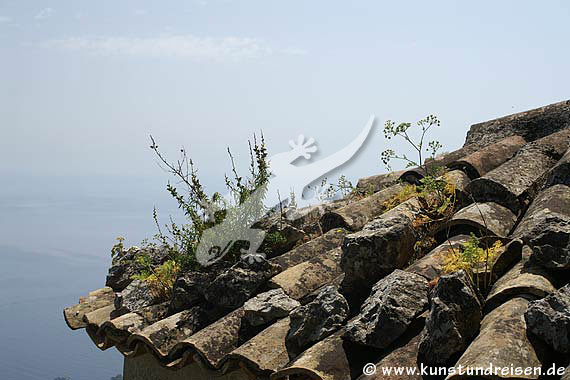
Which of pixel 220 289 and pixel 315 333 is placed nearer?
pixel 315 333

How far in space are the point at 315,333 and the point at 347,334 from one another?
0.36 m

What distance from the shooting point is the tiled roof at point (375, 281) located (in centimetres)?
344

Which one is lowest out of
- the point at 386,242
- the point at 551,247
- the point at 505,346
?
the point at 505,346

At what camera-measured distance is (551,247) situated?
142 inches

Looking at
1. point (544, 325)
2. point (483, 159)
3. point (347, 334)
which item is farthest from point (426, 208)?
point (544, 325)

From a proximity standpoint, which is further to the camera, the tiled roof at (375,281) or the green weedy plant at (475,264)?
the green weedy plant at (475,264)

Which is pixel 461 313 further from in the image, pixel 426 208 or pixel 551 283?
pixel 426 208

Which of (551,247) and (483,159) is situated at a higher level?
(483,159)

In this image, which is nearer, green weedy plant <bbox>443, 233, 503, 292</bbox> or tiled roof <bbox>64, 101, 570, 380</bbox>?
tiled roof <bbox>64, 101, 570, 380</bbox>

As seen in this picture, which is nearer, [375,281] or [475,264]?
[475,264]

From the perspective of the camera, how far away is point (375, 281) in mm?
4395

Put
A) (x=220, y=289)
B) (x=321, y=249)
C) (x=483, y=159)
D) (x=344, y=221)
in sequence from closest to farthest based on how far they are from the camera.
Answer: (x=220, y=289), (x=321, y=249), (x=344, y=221), (x=483, y=159)

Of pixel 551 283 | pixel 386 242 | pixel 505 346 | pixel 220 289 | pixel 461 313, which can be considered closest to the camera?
pixel 505 346

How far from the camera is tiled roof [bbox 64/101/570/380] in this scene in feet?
11.3
